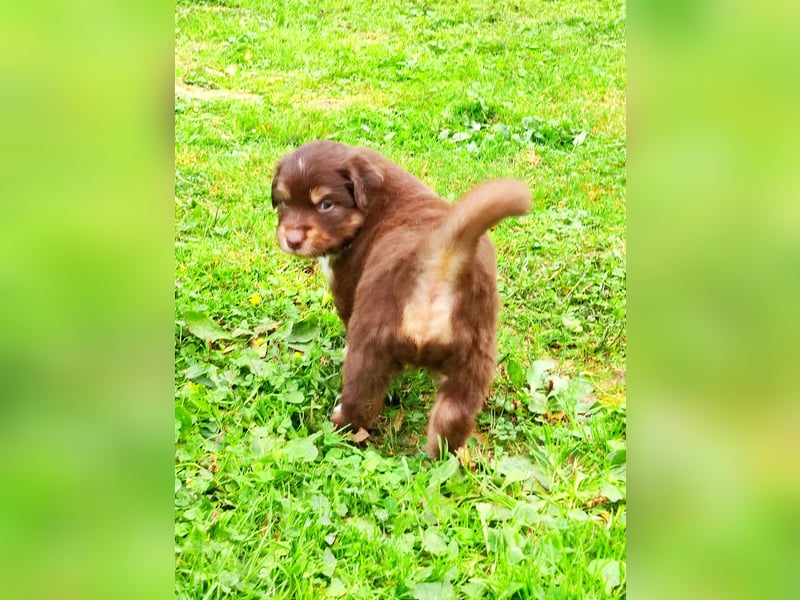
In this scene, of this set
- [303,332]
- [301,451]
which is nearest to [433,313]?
[301,451]

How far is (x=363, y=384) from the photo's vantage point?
2562mm

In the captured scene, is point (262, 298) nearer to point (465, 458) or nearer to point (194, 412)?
point (194, 412)

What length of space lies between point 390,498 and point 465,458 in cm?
37

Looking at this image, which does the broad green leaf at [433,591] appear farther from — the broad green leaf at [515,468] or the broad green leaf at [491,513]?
the broad green leaf at [515,468]

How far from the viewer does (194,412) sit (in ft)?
8.57

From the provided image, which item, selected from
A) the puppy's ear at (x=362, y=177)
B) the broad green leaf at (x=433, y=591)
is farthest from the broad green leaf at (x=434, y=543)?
the puppy's ear at (x=362, y=177)

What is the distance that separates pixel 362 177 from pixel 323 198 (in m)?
0.19

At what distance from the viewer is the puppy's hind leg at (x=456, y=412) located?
247cm

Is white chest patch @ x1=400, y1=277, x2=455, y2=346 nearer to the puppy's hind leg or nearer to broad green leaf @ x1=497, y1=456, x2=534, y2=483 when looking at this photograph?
the puppy's hind leg

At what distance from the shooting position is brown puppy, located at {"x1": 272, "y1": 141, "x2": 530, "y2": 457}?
233 cm

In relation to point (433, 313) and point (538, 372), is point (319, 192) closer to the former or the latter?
point (433, 313)

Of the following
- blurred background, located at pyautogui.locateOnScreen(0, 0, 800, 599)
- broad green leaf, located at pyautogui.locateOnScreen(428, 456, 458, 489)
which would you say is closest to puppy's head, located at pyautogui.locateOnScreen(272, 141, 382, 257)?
broad green leaf, located at pyautogui.locateOnScreen(428, 456, 458, 489)

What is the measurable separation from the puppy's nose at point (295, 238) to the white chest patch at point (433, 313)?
28.9 inches
